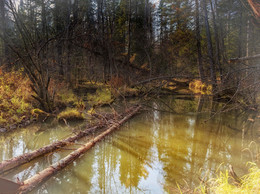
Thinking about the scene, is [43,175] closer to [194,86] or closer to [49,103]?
Result: [49,103]

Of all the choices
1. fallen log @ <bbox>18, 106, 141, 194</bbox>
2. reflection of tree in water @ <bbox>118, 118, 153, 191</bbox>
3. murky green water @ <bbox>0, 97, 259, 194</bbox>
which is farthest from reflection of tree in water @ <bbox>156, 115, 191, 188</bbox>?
fallen log @ <bbox>18, 106, 141, 194</bbox>

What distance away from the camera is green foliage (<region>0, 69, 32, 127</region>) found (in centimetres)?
809

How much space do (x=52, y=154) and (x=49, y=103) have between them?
5.20 meters

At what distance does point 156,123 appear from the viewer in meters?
9.03

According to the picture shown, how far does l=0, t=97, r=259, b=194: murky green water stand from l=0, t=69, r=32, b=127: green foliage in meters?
0.91

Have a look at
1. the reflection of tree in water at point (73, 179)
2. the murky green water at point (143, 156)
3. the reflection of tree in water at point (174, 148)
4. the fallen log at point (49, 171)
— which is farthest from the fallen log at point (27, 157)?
the reflection of tree in water at point (174, 148)

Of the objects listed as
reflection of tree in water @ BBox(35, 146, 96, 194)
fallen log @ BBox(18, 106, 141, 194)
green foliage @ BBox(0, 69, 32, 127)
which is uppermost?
green foliage @ BBox(0, 69, 32, 127)

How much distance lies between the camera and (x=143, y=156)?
5.38 metres

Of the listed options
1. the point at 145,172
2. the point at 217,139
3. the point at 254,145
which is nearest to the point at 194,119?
the point at 217,139

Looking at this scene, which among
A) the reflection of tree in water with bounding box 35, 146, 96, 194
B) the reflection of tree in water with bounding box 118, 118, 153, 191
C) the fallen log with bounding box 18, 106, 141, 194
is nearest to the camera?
the fallen log with bounding box 18, 106, 141, 194

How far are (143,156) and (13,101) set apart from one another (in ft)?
21.2

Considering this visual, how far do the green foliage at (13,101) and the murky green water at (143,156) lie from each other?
2.99 feet

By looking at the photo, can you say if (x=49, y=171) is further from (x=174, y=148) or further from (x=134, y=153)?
(x=174, y=148)

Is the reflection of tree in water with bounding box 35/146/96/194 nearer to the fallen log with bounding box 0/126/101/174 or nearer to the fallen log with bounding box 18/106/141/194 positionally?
the fallen log with bounding box 18/106/141/194
